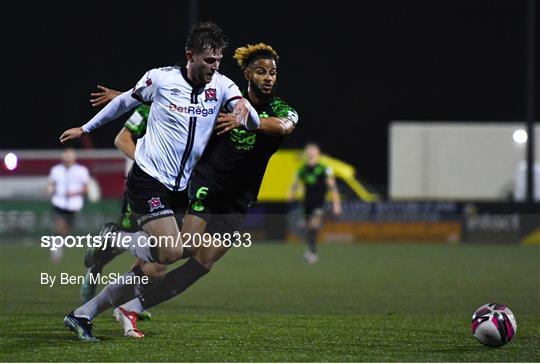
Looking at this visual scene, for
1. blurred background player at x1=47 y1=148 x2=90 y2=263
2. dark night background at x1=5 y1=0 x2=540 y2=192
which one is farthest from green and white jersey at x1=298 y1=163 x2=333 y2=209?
dark night background at x1=5 y1=0 x2=540 y2=192

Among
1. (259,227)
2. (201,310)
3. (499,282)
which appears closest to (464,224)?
(259,227)

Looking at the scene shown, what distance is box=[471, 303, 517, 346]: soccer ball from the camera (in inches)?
340

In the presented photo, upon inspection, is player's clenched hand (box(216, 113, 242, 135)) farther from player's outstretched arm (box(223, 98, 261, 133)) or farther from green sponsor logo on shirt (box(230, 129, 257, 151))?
green sponsor logo on shirt (box(230, 129, 257, 151))

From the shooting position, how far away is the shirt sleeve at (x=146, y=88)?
8.82m

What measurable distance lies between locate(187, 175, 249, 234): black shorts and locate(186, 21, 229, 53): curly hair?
4.15 ft

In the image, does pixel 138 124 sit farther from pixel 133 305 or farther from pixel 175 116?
pixel 133 305

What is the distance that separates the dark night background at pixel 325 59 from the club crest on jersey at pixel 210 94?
3073 centimetres

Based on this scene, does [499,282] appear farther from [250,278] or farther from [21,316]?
[21,316]

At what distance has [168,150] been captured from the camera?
8.91 m

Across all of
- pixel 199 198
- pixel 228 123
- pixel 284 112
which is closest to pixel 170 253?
pixel 199 198

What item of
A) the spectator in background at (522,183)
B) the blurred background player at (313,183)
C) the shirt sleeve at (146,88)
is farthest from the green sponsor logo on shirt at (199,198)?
the spectator in background at (522,183)

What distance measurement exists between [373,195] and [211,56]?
21934mm

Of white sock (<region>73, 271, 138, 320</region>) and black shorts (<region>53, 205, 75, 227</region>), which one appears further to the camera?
black shorts (<region>53, 205, 75, 227</region>)

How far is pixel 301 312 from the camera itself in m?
11.7
